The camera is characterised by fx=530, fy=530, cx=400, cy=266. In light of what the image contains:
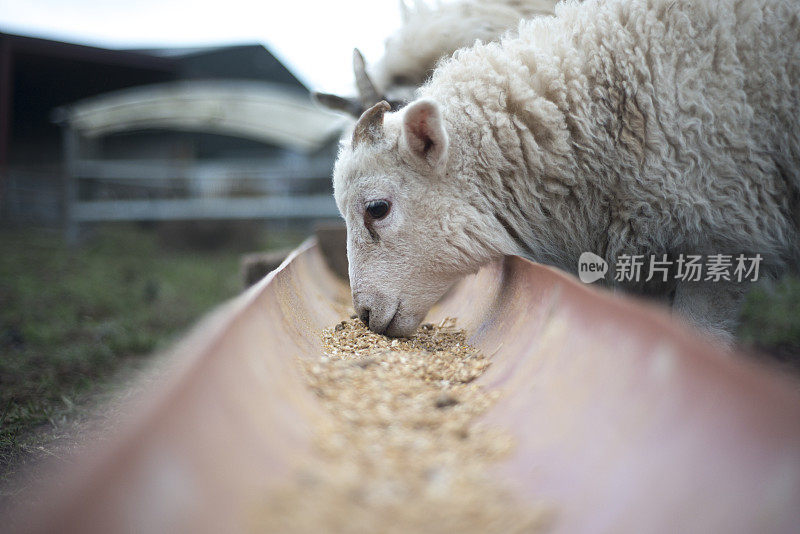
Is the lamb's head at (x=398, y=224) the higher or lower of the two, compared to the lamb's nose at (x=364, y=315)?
higher

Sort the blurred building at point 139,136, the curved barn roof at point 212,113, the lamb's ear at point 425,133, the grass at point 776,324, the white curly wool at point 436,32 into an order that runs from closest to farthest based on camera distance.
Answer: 1. the lamb's ear at point 425,133
2. the white curly wool at point 436,32
3. the grass at point 776,324
4. the blurred building at point 139,136
5. the curved barn roof at point 212,113

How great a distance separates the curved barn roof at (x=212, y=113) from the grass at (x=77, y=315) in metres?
2.34

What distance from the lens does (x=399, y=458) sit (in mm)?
884

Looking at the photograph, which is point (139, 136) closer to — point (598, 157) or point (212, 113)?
point (212, 113)

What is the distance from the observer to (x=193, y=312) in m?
4.55

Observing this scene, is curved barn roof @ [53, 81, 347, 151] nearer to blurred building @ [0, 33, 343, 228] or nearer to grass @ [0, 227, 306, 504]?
blurred building @ [0, 33, 343, 228]

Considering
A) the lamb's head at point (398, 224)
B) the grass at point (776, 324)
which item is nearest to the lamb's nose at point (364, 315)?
the lamb's head at point (398, 224)

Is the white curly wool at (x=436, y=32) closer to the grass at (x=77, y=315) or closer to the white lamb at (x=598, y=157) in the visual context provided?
the white lamb at (x=598, y=157)

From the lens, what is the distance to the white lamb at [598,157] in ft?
6.29

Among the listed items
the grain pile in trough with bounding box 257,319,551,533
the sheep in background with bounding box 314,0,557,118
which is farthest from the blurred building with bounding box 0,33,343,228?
the grain pile in trough with bounding box 257,319,551,533

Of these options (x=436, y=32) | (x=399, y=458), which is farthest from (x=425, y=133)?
(x=436, y=32)

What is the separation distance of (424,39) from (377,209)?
159 cm

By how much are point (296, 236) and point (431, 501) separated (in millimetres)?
9353

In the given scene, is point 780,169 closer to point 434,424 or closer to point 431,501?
point 434,424
